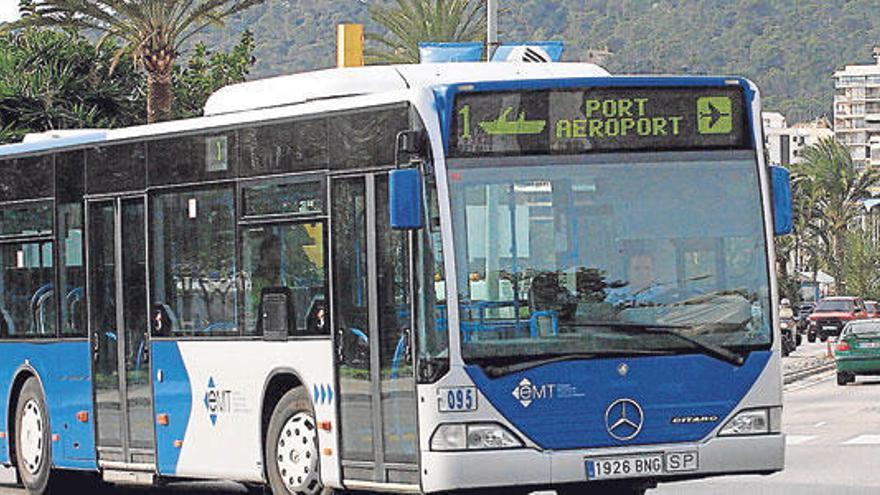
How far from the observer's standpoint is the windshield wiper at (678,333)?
13.9 meters

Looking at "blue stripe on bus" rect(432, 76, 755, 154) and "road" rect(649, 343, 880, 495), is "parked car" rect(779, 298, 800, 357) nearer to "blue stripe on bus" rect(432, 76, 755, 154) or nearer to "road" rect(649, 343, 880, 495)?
"road" rect(649, 343, 880, 495)

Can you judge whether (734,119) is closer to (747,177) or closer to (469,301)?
(747,177)

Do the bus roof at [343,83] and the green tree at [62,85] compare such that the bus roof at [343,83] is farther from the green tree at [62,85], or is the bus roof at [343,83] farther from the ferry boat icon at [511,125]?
the green tree at [62,85]

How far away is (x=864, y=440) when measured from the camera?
26.7 meters

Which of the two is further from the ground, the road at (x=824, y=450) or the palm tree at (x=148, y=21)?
the palm tree at (x=148, y=21)

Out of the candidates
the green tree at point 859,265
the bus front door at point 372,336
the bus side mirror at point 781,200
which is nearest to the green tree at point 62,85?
the bus front door at point 372,336

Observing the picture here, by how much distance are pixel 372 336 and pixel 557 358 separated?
51.9 inches

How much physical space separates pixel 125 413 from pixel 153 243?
143 centimetres

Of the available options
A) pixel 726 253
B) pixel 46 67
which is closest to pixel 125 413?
pixel 726 253

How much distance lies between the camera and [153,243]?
56.6 feet

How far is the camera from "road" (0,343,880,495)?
61.9 ft

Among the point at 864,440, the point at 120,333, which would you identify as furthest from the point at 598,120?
the point at 864,440

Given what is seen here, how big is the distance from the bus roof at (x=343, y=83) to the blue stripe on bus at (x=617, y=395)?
1.85 metres

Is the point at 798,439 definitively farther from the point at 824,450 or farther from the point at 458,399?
the point at 458,399
